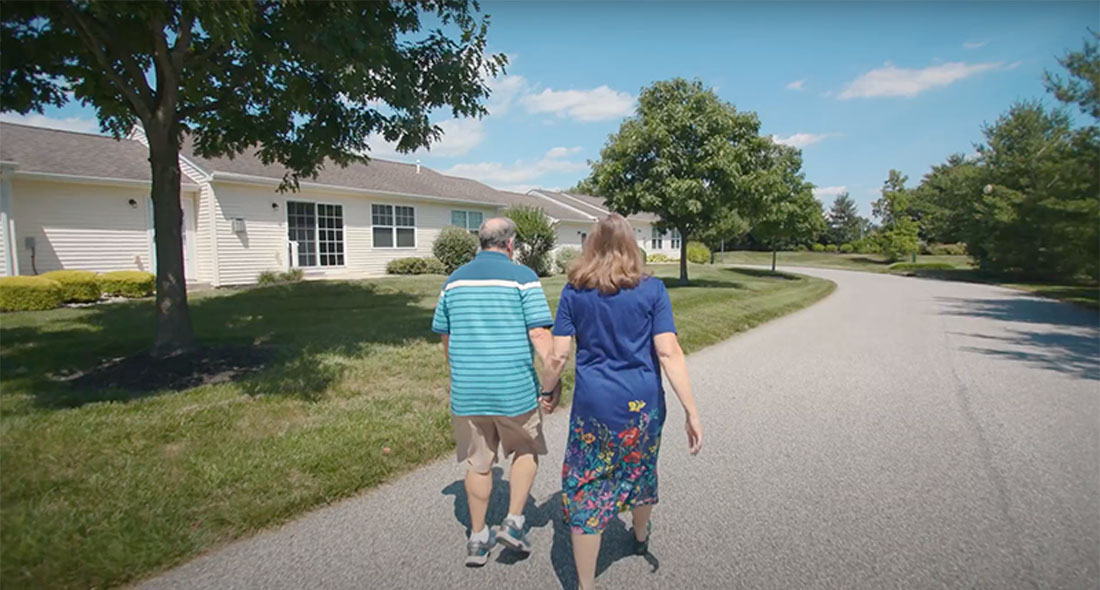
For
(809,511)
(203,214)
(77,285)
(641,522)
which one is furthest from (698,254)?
(641,522)

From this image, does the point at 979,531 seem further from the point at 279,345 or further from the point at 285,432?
the point at 279,345

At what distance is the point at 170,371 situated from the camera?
227 inches

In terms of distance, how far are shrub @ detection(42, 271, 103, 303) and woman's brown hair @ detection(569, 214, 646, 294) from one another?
40.6 ft

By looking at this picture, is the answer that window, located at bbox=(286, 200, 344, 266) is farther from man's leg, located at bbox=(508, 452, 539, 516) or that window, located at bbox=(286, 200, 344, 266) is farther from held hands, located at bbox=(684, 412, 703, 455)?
held hands, located at bbox=(684, 412, 703, 455)

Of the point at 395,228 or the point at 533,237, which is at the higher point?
the point at 395,228

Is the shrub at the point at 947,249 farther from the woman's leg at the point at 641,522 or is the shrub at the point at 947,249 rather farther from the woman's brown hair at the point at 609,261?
the woman's brown hair at the point at 609,261

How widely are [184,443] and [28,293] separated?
904 cm

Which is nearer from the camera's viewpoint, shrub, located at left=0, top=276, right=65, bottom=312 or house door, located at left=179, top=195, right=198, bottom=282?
shrub, located at left=0, top=276, right=65, bottom=312

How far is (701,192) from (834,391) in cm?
1118

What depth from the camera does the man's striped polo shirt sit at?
2.78 m

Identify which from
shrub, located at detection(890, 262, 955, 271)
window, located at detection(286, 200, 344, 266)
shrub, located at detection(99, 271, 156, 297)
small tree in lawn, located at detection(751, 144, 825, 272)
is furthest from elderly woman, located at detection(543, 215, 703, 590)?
shrub, located at detection(890, 262, 955, 271)

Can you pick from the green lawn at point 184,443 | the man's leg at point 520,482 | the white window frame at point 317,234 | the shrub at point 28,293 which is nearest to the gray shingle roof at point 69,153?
the shrub at point 28,293

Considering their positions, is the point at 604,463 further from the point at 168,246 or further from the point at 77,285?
the point at 77,285

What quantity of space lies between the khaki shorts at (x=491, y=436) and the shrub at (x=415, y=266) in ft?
53.7
